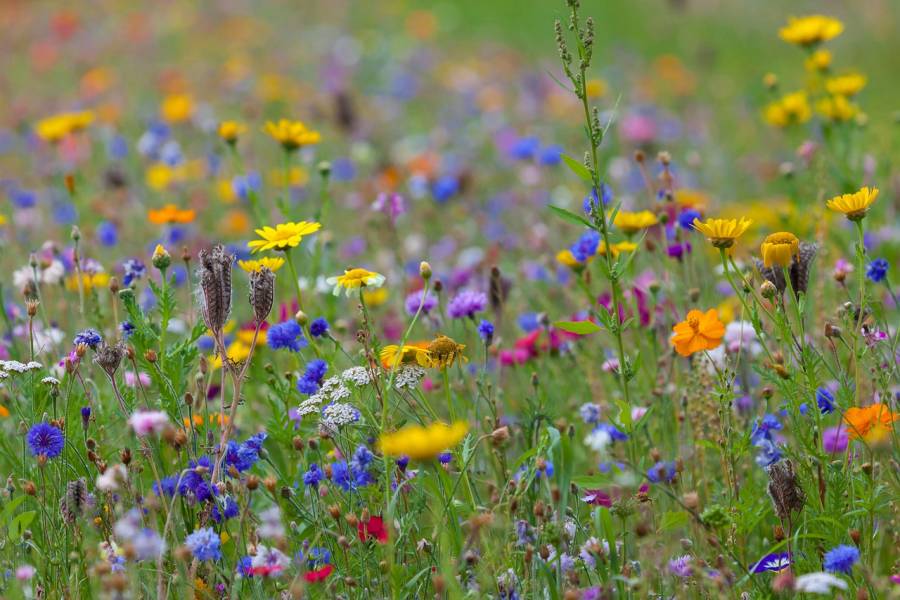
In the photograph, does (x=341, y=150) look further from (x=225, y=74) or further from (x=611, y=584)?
(x=611, y=584)

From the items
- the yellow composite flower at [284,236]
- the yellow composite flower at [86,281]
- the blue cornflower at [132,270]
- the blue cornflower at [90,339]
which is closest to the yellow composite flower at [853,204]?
the yellow composite flower at [284,236]

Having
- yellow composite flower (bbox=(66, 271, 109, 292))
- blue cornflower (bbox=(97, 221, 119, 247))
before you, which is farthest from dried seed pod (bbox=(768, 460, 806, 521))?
blue cornflower (bbox=(97, 221, 119, 247))

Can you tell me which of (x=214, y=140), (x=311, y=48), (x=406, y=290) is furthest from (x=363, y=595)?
(x=311, y=48)

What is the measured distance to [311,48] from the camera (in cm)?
1123

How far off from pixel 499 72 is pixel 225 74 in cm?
247

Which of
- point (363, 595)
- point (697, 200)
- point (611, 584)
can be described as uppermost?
point (697, 200)

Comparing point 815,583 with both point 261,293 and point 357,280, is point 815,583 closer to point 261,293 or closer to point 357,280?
point 357,280

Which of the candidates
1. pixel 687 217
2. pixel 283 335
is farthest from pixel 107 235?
pixel 687 217

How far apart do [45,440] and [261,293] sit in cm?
55

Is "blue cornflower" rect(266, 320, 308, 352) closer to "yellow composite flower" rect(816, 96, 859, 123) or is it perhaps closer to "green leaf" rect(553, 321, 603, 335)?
"green leaf" rect(553, 321, 603, 335)

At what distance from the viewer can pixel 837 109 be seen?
12.6 ft

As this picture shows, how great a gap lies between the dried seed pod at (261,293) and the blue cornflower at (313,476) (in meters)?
0.35

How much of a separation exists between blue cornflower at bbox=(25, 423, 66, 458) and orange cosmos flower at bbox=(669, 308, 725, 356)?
52.5 inches

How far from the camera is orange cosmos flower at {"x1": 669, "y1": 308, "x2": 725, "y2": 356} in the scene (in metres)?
2.23
